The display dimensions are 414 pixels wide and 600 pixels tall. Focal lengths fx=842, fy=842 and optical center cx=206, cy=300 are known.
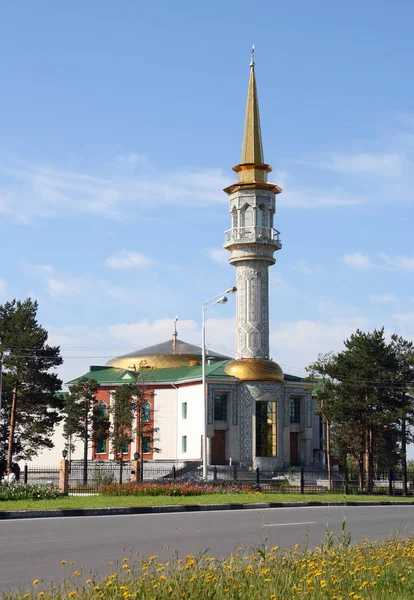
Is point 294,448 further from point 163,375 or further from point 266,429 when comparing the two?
point 163,375

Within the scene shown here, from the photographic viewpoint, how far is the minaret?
2192 inches

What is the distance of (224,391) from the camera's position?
183 feet

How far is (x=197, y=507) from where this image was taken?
77.6ft

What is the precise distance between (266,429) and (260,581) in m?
47.7

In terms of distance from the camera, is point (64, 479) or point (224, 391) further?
point (224, 391)

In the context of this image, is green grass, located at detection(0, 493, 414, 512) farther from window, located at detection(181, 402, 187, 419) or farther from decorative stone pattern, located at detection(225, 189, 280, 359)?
window, located at detection(181, 402, 187, 419)

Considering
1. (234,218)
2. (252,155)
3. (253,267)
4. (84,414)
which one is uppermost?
(252,155)

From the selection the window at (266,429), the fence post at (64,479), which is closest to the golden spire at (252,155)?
the window at (266,429)

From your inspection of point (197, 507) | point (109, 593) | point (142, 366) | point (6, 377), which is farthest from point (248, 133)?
point (109, 593)

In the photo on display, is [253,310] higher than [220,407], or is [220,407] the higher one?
[253,310]

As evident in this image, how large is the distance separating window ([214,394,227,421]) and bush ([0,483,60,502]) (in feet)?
96.8

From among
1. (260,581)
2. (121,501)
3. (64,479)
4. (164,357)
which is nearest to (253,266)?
(164,357)

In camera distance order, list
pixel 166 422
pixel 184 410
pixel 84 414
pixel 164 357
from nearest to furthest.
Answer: pixel 84 414
pixel 184 410
pixel 166 422
pixel 164 357

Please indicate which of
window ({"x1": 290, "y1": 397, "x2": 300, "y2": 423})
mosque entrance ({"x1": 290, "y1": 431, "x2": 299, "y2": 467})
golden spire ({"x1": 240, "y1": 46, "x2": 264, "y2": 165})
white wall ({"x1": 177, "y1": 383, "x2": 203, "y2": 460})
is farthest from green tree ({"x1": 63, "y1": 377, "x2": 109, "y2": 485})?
golden spire ({"x1": 240, "y1": 46, "x2": 264, "y2": 165})
